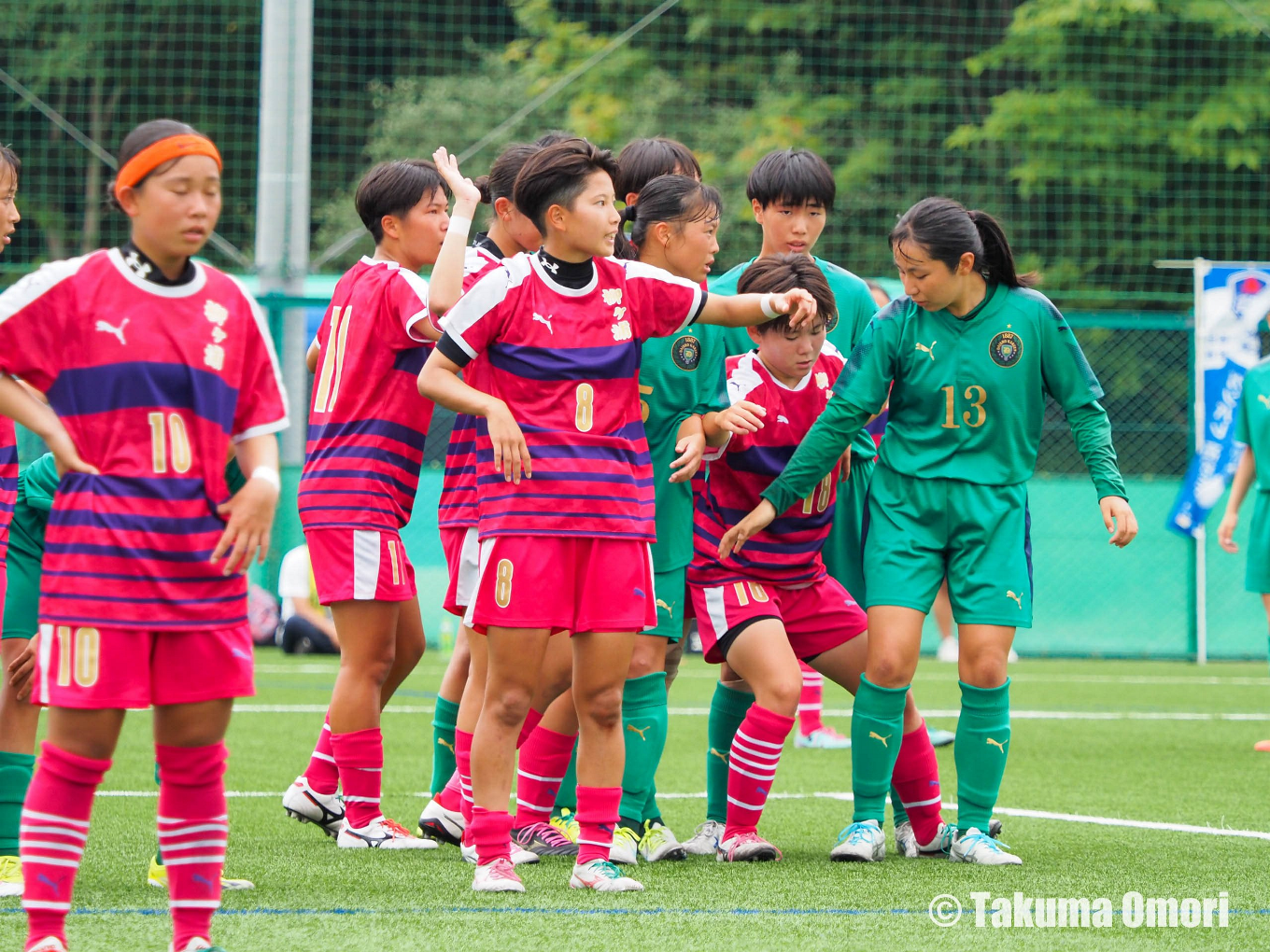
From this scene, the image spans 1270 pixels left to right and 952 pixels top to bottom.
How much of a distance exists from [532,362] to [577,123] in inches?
633

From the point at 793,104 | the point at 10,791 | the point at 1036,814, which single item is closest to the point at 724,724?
the point at 1036,814

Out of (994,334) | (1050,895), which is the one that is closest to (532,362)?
(994,334)

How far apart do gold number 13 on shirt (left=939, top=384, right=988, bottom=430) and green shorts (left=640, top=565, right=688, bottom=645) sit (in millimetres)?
843

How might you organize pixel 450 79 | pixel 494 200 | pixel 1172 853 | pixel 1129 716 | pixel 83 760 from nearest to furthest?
pixel 83 760 → pixel 1172 853 → pixel 494 200 → pixel 1129 716 → pixel 450 79

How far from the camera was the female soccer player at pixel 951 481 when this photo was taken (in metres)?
4.39

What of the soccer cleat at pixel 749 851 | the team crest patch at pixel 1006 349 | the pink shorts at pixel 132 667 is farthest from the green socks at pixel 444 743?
the pink shorts at pixel 132 667

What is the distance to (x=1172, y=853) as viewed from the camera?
4445 mm

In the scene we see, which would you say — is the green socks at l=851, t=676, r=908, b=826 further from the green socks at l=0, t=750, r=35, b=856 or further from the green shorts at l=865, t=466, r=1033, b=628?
the green socks at l=0, t=750, r=35, b=856

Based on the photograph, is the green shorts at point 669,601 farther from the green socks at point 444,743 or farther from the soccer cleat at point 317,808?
the soccer cleat at point 317,808

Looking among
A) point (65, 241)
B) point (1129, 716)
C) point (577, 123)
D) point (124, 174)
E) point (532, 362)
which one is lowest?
point (1129, 716)

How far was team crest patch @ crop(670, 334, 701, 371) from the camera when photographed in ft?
14.9

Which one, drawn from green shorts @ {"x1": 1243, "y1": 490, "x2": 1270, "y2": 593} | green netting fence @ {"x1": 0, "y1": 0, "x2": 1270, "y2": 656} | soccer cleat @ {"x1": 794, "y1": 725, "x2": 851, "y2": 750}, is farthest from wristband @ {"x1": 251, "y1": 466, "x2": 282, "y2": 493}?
green netting fence @ {"x1": 0, "y1": 0, "x2": 1270, "y2": 656}

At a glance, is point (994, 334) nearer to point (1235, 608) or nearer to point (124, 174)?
point (124, 174)

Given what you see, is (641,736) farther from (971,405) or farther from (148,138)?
(148,138)
